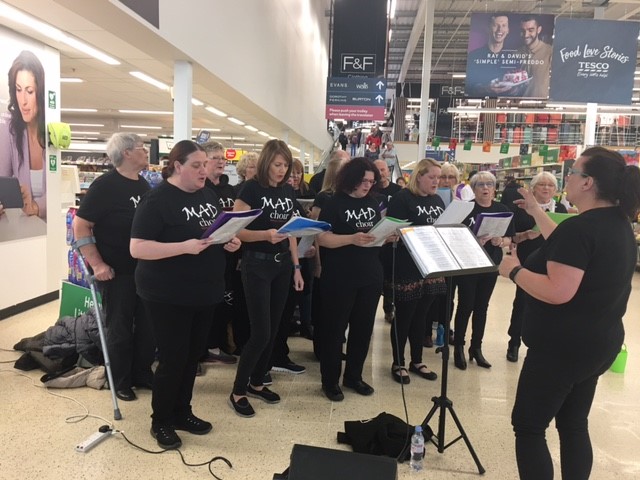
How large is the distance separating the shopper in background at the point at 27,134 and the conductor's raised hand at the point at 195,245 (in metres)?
3.41

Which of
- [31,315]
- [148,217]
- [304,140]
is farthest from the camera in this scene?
[304,140]

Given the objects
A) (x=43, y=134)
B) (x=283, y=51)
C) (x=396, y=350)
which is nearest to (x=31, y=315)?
(x=43, y=134)

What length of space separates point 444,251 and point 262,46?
21.0ft

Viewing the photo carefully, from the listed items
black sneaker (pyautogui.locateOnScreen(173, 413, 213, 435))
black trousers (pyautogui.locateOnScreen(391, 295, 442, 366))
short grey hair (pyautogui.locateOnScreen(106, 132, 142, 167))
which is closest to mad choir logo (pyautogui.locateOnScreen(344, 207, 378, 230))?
black trousers (pyautogui.locateOnScreen(391, 295, 442, 366))

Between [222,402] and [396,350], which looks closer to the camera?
[222,402]

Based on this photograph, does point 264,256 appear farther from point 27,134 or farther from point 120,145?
point 27,134

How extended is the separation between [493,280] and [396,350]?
980mm

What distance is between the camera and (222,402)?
3102mm

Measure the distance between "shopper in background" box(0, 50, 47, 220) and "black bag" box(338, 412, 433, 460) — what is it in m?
4.09

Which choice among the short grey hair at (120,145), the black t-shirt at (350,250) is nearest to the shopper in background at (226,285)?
the short grey hair at (120,145)

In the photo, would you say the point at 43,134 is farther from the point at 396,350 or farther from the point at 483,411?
the point at 483,411

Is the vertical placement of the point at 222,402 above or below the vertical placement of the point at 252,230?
below

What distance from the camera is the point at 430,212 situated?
3.39 metres

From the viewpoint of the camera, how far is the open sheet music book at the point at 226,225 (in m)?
2.11
